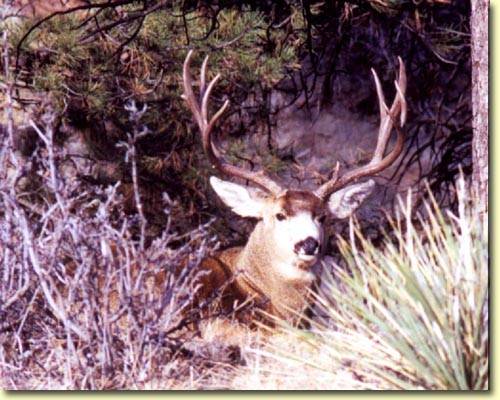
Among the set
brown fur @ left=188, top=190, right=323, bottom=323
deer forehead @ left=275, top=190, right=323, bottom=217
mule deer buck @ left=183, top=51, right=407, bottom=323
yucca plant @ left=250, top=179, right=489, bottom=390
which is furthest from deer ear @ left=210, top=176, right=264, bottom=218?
yucca plant @ left=250, top=179, right=489, bottom=390

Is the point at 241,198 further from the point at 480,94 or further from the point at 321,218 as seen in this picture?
the point at 480,94

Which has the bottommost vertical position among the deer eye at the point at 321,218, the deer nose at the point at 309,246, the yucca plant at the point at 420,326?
the yucca plant at the point at 420,326

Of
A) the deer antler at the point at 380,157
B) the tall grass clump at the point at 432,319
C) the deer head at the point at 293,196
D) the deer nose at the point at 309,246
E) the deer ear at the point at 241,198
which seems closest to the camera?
the tall grass clump at the point at 432,319

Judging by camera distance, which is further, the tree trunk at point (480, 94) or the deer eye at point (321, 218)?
the deer eye at point (321, 218)

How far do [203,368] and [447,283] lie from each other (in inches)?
52.4

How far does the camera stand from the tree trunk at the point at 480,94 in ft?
19.1

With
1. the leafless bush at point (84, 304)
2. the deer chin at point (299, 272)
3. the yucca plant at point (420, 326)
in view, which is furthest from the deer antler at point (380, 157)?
the yucca plant at point (420, 326)

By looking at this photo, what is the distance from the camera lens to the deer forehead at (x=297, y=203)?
697 cm

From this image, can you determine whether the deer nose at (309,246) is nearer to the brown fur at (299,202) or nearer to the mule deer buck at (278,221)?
the mule deer buck at (278,221)

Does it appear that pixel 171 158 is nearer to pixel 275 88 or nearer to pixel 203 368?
pixel 275 88

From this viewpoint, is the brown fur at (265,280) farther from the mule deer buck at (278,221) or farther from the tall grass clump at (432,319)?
the tall grass clump at (432,319)

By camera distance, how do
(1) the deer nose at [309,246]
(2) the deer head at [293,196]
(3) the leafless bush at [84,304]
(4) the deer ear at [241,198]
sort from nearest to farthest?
(3) the leafless bush at [84,304]
(1) the deer nose at [309,246]
(2) the deer head at [293,196]
(4) the deer ear at [241,198]

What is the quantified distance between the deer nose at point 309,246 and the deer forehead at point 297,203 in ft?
0.96

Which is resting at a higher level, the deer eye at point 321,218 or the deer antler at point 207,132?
the deer antler at point 207,132
